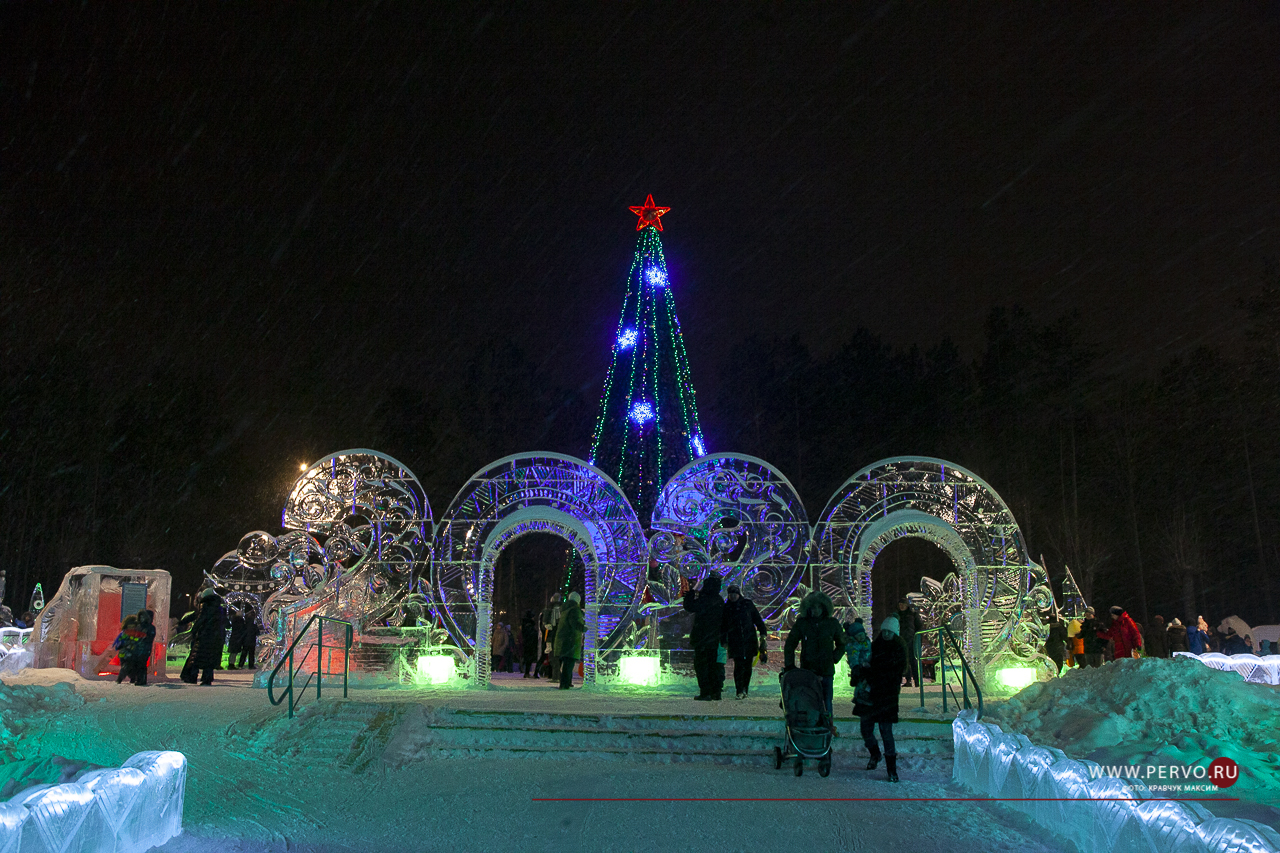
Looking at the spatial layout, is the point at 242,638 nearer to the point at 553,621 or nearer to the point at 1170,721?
the point at 553,621

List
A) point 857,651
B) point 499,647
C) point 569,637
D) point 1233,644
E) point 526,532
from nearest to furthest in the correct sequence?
point 857,651 < point 569,637 < point 526,532 < point 499,647 < point 1233,644

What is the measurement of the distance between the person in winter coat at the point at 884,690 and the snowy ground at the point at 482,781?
1.26ft

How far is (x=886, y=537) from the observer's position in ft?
55.7

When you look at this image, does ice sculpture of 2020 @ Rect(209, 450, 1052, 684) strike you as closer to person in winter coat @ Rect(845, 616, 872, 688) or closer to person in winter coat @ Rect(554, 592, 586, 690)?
person in winter coat @ Rect(554, 592, 586, 690)

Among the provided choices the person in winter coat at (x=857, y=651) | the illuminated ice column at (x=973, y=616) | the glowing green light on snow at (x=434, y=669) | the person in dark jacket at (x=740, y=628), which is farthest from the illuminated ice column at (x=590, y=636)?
the person in winter coat at (x=857, y=651)

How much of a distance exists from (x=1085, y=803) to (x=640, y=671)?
1003cm

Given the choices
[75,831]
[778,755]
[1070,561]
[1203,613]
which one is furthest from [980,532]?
[1203,613]

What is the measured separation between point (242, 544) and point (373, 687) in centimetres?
428

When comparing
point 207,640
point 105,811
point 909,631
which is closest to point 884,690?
point 105,811

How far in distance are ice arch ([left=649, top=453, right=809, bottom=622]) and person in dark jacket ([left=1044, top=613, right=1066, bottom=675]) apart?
4993 millimetres

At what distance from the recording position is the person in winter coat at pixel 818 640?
33.0ft

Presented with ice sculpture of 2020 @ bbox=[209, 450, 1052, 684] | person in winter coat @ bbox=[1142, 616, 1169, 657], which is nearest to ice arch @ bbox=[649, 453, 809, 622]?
ice sculpture of 2020 @ bbox=[209, 450, 1052, 684]

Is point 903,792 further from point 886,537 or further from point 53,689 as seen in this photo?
point 53,689

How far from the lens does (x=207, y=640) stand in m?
15.9
